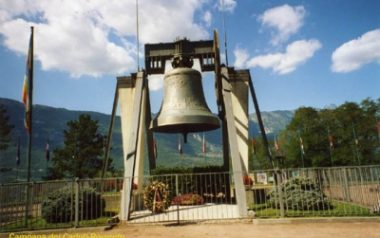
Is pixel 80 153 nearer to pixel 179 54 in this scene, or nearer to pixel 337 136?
pixel 179 54

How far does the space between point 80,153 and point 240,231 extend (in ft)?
135

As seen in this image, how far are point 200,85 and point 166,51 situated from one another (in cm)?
283

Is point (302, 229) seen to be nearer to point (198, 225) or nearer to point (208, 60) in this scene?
point (198, 225)

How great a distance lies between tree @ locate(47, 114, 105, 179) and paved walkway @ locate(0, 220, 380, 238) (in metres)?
36.3

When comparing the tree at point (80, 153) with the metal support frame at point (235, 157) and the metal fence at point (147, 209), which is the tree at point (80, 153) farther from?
the metal support frame at point (235, 157)

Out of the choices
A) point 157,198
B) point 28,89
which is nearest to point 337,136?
point 157,198

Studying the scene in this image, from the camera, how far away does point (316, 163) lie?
53.9 meters

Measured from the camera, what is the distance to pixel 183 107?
12102 millimetres

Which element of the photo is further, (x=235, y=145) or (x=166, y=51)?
(x=166, y=51)

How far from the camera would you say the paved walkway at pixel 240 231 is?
811cm

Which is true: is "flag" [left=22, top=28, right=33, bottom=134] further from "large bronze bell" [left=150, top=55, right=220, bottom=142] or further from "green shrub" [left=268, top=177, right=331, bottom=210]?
"green shrub" [left=268, top=177, right=331, bottom=210]

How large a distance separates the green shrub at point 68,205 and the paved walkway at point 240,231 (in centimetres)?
166

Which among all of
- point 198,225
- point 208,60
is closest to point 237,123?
point 208,60

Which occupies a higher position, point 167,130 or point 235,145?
point 167,130
